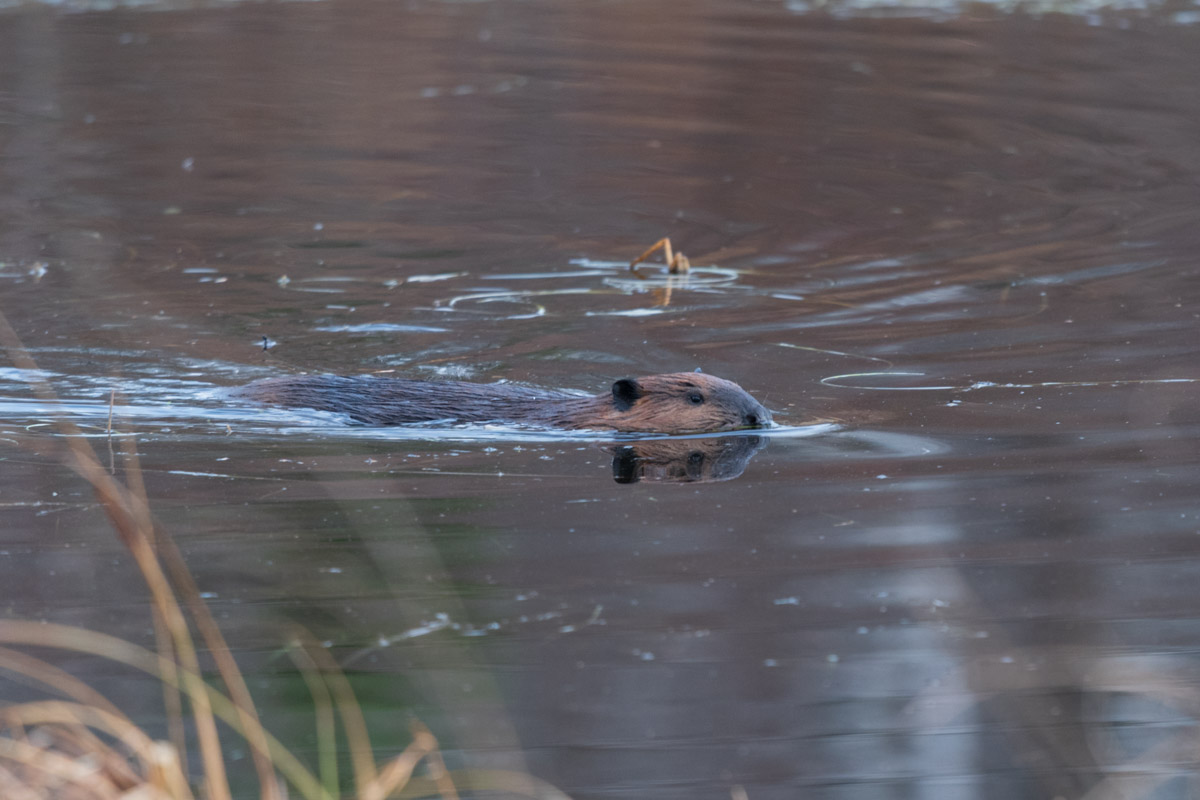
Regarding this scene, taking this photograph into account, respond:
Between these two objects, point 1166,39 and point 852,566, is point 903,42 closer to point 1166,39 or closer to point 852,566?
point 1166,39

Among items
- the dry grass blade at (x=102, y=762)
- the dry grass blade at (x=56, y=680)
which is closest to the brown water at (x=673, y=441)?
the dry grass blade at (x=56, y=680)

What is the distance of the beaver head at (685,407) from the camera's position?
5.40 m

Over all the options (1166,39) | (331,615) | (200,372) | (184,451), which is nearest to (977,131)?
(1166,39)

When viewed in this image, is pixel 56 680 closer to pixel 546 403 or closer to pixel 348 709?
pixel 348 709

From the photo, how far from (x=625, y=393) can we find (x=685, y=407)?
220 millimetres

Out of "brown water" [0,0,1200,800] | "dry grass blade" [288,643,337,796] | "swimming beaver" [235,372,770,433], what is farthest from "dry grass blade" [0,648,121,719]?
"swimming beaver" [235,372,770,433]

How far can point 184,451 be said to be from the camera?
5238 millimetres

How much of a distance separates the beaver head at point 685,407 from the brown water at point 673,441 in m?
0.10

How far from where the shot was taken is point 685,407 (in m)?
5.44

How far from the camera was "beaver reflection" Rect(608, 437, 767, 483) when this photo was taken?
4895 mm

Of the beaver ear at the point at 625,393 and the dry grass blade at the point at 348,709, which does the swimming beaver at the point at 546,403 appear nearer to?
the beaver ear at the point at 625,393

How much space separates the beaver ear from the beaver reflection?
0.14 m

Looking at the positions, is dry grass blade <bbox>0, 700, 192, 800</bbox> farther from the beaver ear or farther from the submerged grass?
the beaver ear

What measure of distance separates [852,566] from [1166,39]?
574 inches
